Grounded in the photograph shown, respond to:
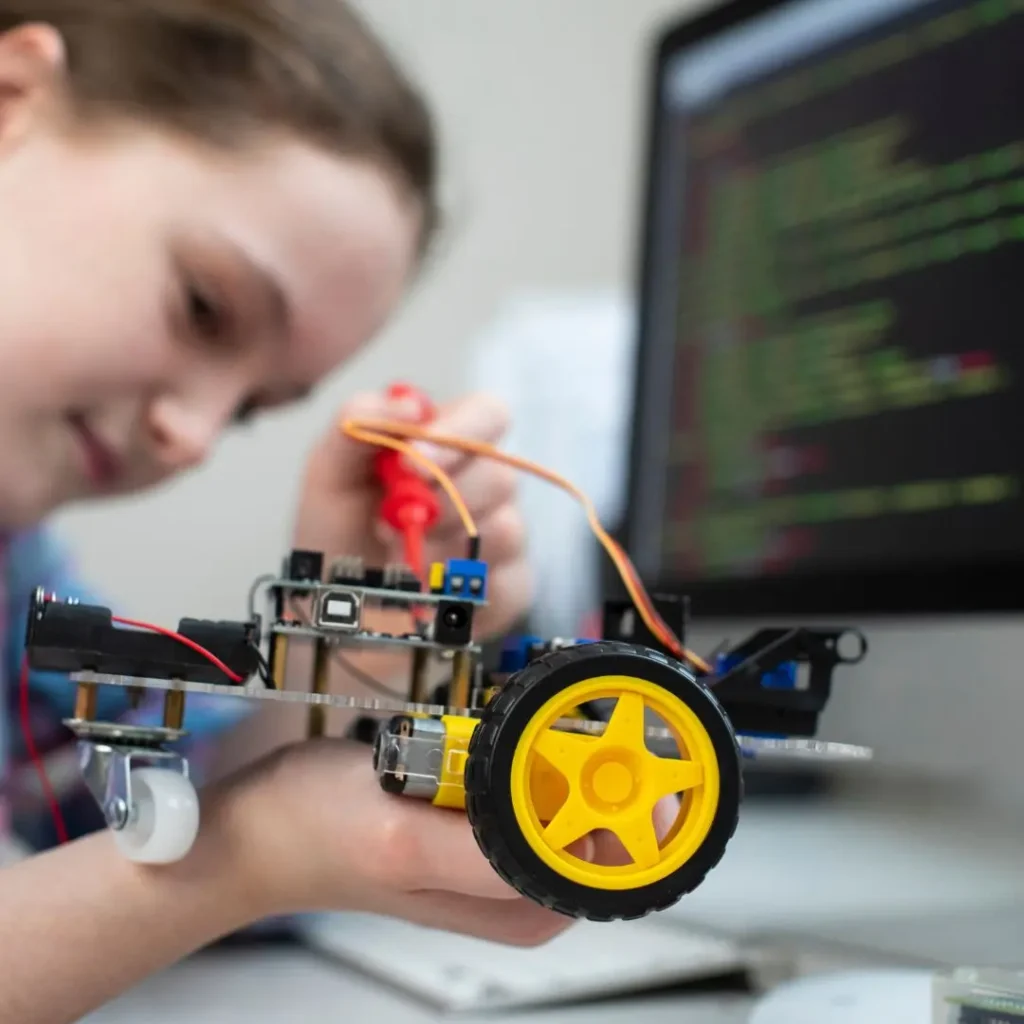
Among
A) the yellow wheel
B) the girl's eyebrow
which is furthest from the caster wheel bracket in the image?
the girl's eyebrow

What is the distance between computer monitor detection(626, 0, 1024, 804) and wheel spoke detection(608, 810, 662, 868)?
274 mm

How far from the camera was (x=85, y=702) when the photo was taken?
0.95 ft

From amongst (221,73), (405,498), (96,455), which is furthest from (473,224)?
(405,498)

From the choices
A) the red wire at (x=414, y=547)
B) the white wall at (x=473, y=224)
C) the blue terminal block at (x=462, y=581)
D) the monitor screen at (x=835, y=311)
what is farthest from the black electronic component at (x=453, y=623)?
the white wall at (x=473, y=224)

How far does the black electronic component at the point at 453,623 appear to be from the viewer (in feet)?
0.91

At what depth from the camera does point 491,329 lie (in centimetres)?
119

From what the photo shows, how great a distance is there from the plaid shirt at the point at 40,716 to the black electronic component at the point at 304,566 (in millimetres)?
204

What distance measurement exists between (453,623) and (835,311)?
49cm

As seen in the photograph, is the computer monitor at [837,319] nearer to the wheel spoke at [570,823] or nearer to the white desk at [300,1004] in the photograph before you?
the white desk at [300,1004]

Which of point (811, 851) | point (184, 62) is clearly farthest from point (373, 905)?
point (184, 62)

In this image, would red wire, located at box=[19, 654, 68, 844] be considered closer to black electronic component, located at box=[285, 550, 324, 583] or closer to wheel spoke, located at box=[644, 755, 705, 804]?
black electronic component, located at box=[285, 550, 324, 583]

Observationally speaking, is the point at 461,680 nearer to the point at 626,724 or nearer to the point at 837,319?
the point at 626,724

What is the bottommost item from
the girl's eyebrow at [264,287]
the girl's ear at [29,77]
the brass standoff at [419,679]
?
the brass standoff at [419,679]

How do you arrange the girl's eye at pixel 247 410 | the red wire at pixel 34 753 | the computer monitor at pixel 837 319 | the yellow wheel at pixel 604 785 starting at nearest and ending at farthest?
the yellow wheel at pixel 604 785 < the red wire at pixel 34 753 < the computer monitor at pixel 837 319 < the girl's eye at pixel 247 410
